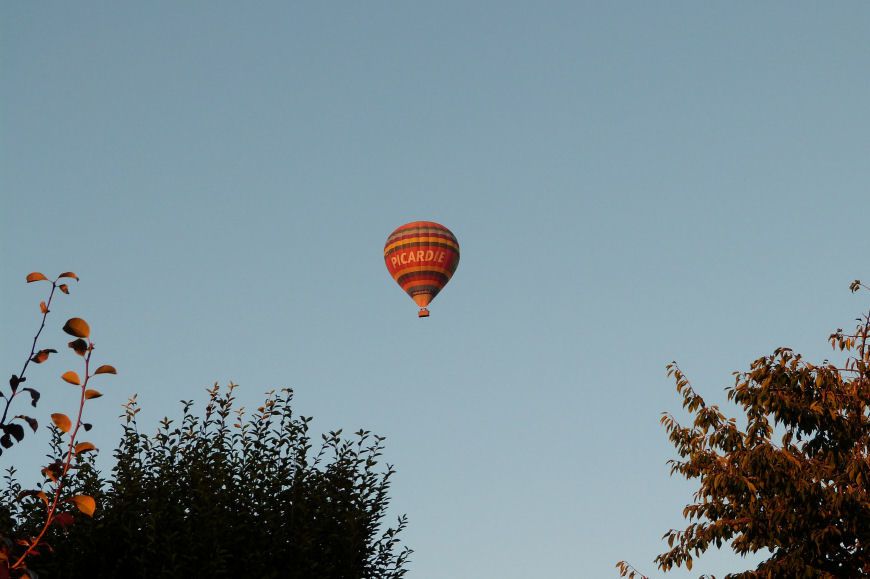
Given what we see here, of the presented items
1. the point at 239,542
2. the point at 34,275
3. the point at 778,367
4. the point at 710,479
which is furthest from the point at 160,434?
the point at 34,275

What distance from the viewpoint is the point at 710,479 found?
23609mm

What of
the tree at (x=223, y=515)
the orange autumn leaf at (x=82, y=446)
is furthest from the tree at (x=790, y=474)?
the orange autumn leaf at (x=82, y=446)

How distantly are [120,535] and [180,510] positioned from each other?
1.30 meters

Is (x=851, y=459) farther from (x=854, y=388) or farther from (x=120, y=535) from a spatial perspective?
(x=120, y=535)

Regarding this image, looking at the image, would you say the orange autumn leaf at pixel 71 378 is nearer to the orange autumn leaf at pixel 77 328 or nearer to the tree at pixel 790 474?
the orange autumn leaf at pixel 77 328

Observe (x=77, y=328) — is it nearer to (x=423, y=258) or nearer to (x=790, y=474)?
(x=790, y=474)

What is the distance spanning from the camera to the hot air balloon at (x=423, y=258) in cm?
6712

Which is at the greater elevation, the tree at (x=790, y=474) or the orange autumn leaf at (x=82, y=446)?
the tree at (x=790, y=474)

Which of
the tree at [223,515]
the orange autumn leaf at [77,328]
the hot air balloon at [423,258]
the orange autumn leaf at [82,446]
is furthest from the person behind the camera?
the hot air balloon at [423,258]

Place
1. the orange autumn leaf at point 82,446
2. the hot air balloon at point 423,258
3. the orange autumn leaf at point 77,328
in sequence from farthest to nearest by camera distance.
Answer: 1. the hot air balloon at point 423,258
2. the orange autumn leaf at point 82,446
3. the orange autumn leaf at point 77,328

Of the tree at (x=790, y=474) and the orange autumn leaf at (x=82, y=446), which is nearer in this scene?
the orange autumn leaf at (x=82, y=446)

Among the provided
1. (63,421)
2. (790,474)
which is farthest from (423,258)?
(63,421)

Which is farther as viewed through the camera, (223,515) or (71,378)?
(223,515)

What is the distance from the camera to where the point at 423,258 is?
67.0 metres
